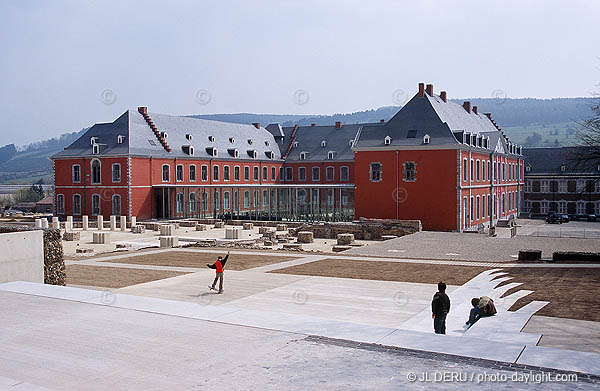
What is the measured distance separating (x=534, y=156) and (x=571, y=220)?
Answer: 13.4 meters

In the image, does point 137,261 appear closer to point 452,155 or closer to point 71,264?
point 71,264

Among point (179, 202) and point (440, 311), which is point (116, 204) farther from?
point (440, 311)

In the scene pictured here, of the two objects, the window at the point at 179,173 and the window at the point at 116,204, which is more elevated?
the window at the point at 179,173

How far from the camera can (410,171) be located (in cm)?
4816

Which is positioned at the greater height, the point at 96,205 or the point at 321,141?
the point at 321,141

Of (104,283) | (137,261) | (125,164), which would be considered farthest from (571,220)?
(104,283)

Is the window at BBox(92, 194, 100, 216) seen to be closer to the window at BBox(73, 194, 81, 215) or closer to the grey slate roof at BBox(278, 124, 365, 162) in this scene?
the window at BBox(73, 194, 81, 215)

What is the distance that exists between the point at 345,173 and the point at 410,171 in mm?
26816

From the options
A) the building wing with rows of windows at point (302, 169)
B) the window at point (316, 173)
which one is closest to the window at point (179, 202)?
the building wing with rows of windows at point (302, 169)

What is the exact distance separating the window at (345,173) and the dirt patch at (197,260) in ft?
150

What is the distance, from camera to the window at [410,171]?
157 ft

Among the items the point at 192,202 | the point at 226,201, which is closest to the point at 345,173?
the point at 226,201

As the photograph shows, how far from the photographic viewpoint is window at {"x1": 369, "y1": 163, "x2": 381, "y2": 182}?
49.7 meters

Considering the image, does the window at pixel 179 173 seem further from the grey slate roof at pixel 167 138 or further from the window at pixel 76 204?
the window at pixel 76 204
